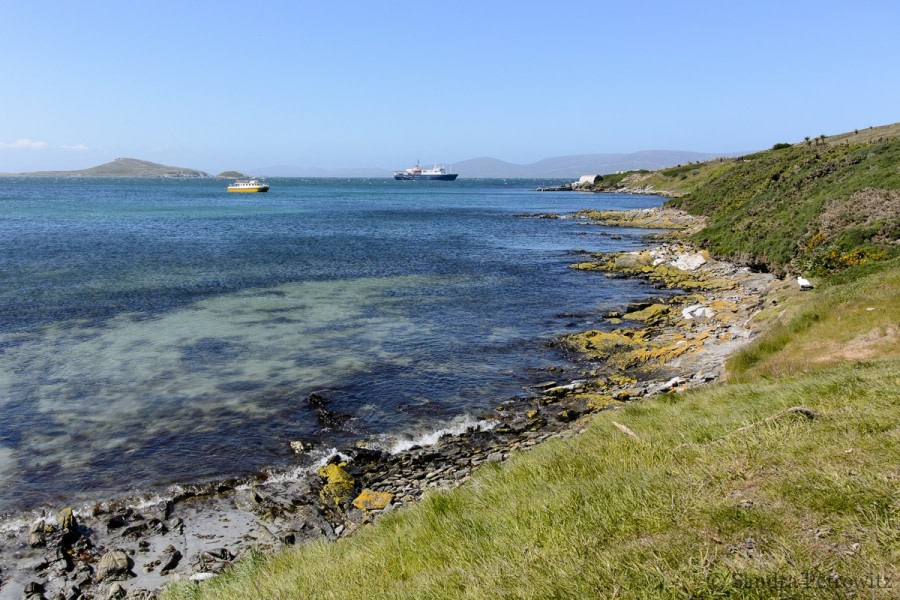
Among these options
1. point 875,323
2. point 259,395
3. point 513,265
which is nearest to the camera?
point 875,323

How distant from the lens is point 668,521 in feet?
18.4

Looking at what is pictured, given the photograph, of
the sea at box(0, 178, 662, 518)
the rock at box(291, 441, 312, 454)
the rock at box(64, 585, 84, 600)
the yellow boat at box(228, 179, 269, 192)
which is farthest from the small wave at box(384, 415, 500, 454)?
the yellow boat at box(228, 179, 269, 192)

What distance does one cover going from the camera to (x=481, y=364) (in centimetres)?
2152

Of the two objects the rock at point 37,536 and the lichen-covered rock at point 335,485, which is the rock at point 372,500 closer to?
the lichen-covered rock at point 335,485

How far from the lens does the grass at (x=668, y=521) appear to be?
442 centimetres

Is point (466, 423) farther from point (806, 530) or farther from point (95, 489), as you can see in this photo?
point (806, 530)

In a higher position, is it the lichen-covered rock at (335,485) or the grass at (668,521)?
the grass at (668,521)

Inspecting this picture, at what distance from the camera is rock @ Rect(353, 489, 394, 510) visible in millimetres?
12340

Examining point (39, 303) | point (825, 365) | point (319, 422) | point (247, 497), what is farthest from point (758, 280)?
point (39, 303)

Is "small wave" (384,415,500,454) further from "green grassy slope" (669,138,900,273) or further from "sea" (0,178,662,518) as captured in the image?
"green grassy slope" (669,138,900,273)

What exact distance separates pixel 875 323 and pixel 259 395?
59.0ft

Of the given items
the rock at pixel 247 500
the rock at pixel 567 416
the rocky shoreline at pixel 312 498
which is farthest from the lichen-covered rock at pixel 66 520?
the rock at pixel 567 416

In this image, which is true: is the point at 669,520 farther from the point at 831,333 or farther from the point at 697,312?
the point at 697,312

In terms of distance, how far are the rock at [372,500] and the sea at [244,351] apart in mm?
2434
